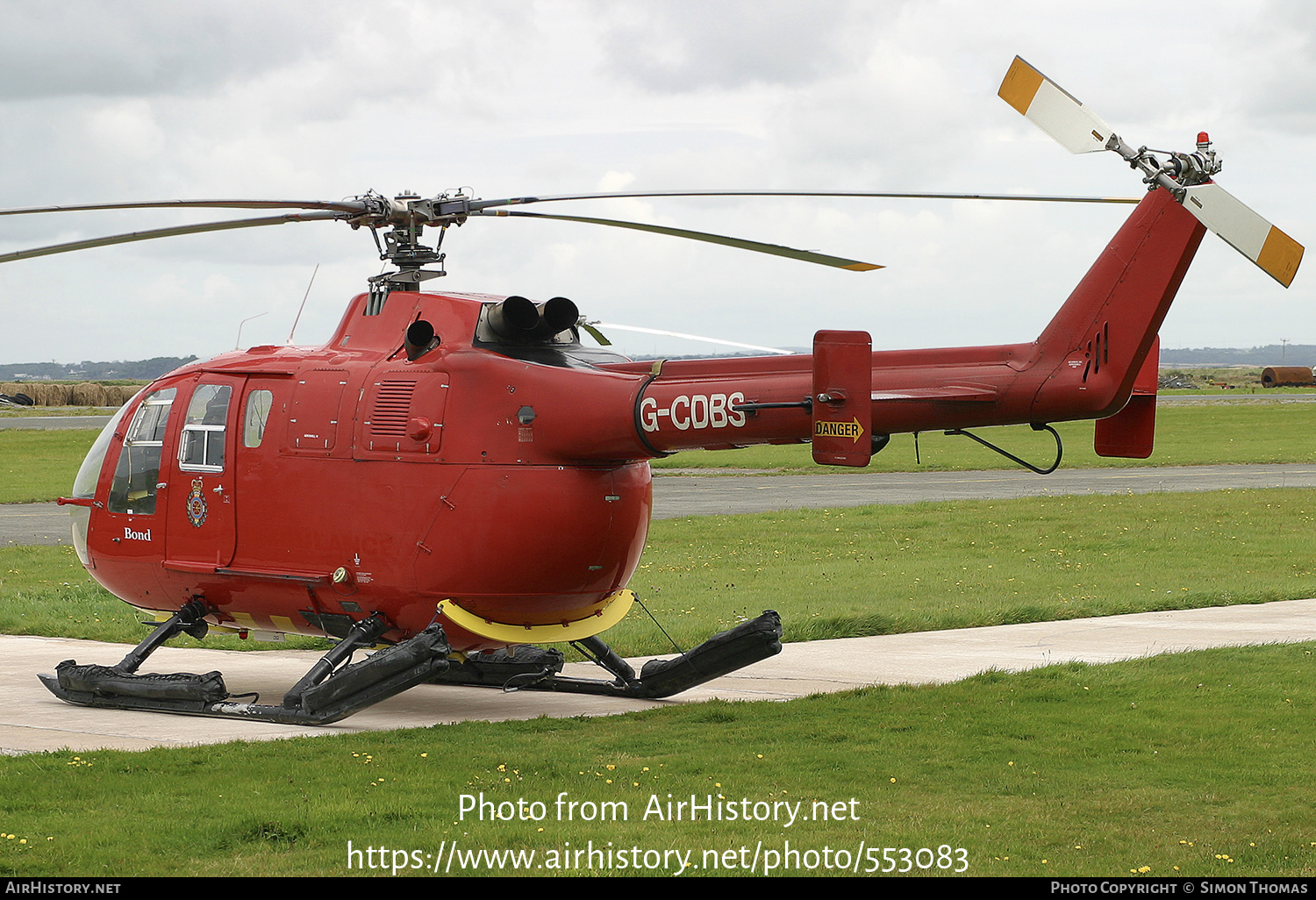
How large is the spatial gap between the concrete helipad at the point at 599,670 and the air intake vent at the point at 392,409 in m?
2.32

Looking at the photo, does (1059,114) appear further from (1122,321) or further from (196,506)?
(196,506)

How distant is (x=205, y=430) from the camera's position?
11.6 meters

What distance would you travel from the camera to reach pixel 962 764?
8.91m

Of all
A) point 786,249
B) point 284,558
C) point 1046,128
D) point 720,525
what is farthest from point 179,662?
point 720,525

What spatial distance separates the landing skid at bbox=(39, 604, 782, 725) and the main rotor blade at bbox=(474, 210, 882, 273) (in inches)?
122

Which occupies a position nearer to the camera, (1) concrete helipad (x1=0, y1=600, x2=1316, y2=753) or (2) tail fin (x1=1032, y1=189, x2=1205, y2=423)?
(2) tail fin (x1=1032, y1=189, x2=1205, y2=423)

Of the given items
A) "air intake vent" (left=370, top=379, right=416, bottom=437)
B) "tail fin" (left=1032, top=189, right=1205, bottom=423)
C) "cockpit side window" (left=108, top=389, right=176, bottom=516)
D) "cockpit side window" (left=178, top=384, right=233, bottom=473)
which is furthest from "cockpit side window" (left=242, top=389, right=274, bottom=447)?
"tail fin" (left=1032, top=189, right=1205, bottom=423)

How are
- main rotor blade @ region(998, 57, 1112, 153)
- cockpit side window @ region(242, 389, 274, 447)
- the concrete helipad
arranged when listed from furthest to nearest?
cockpit side window @ region(242, 389, 274, 447) < the concrete helipad < main rotor blade @ region(998, 57, 1112, 153)

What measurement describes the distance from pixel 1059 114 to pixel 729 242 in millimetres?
2423

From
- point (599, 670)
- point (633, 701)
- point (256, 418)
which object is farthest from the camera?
point (599, 670)

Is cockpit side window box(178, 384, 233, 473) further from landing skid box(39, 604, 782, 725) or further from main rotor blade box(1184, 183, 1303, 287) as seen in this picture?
main rotor blade box(1184, 183, 1303, 287)

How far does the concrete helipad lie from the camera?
10.6 m

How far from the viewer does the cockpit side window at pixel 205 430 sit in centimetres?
1148

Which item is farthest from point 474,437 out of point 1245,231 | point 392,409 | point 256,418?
point 1245,231
